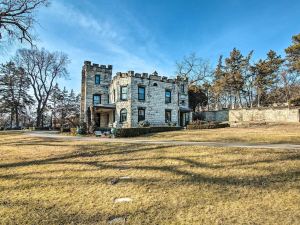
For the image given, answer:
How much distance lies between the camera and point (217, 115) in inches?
1563

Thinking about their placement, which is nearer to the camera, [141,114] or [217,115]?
[141,114]

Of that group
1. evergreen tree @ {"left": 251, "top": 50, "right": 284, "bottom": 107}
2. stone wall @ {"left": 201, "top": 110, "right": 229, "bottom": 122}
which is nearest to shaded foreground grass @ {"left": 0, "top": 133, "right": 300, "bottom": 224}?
stone wall @ {"left": 201, "top": 110, "right": 229, "bottom": 122}

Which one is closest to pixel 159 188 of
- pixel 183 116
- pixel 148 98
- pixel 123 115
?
pixel 123 115

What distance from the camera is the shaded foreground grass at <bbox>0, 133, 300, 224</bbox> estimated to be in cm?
438

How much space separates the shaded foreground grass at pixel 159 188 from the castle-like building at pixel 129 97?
52.0 feet

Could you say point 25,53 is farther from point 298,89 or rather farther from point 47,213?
point 298,89

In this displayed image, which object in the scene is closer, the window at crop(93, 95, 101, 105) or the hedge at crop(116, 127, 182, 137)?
the hedge at crop(116, 127, 182, 137)

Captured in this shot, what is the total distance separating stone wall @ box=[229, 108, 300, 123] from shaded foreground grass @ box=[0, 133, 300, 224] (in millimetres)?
22749

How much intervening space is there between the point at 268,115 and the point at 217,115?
9707 mm

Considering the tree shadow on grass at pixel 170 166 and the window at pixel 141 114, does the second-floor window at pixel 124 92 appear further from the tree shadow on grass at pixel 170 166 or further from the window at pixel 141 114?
the tree shadow on grass at pixel 170 166

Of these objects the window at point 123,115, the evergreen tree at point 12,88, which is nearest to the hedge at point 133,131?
the window at point 123,115

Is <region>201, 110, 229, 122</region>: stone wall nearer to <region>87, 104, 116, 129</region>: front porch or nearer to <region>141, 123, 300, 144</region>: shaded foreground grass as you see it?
<region>87, 104, 116, 129</region>: front porch

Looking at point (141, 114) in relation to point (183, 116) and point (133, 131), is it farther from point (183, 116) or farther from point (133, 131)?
point (183, 116)

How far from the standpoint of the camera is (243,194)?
521 centimetres
